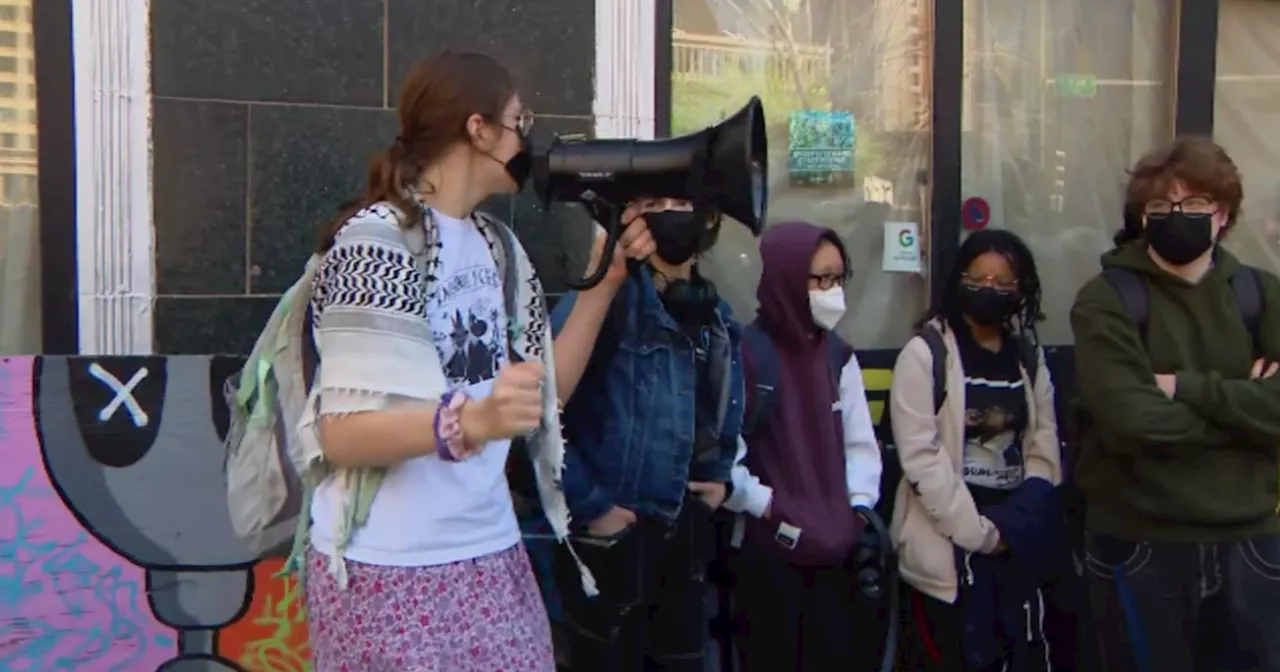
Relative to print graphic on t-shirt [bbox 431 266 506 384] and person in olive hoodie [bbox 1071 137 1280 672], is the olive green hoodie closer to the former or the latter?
person in olive hoodie [bbox 1071 137 1280 672]

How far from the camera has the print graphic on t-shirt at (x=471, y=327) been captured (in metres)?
2.14

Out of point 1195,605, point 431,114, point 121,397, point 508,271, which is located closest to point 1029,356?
point 1195,605

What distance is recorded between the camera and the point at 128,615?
3.05 metres

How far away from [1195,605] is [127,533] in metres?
2.73

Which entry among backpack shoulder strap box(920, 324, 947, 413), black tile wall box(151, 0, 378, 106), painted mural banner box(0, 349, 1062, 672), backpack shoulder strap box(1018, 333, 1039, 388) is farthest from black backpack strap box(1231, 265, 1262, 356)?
black tile wall box(151, 0, 378, 106)

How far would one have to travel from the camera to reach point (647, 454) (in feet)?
9.37

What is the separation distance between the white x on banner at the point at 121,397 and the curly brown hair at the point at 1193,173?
8.70 ft

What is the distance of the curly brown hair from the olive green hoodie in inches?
6.4

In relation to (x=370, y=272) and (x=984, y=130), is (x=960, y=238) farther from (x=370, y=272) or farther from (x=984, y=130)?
(x=370, y=272)

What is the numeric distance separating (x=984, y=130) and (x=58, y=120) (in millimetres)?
3053

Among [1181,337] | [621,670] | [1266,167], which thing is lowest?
[621,670]

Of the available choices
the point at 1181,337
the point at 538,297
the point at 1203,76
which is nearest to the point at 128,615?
the point at 538,297

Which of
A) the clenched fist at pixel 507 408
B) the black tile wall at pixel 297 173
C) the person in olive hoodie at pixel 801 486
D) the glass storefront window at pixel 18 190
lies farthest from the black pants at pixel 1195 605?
the glass storefront window at pixel 18 190

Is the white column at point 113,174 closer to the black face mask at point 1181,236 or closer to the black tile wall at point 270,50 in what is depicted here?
the black tile wall at point 270,50
